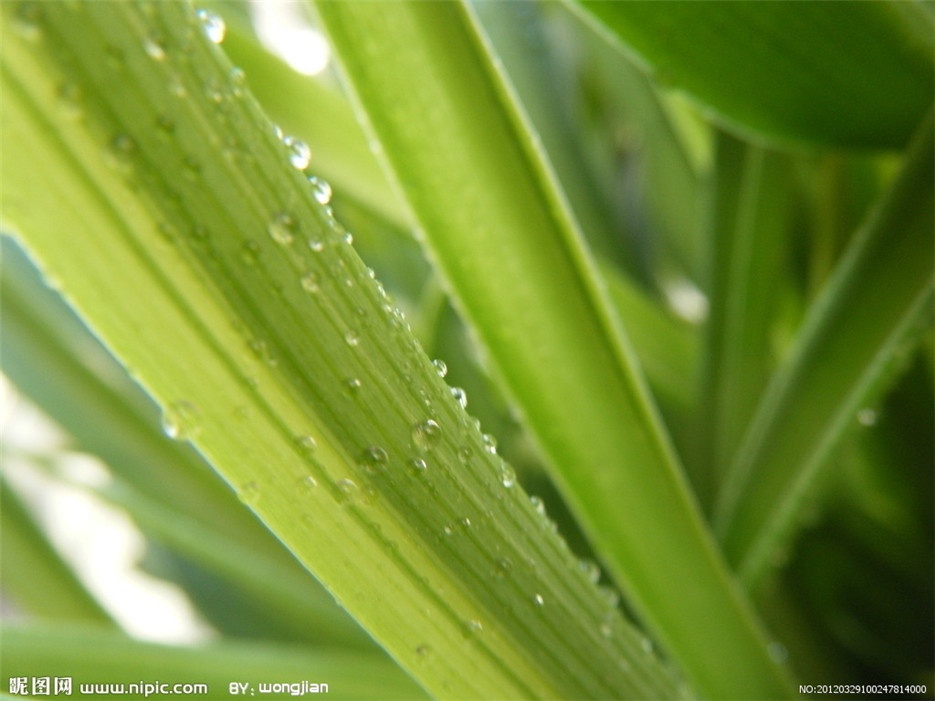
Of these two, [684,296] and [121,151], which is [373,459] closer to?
[121,151]

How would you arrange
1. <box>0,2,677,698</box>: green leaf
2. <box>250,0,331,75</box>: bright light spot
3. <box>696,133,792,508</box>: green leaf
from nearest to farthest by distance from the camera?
<box>0,2,677,698</box>: green leaf → <box>696,133,792,508</box>: green leaf → <box>250,0,331,75</box>: bright light spot

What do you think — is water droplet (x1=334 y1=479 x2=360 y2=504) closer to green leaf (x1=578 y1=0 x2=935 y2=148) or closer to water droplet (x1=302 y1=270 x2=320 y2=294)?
water droplet (x1=302 y1=270 x2=320 y2=294)

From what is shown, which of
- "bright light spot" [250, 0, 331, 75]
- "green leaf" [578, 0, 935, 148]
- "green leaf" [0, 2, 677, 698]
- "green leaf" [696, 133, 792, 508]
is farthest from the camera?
"bright light spot" [250, 0, 331, 75]

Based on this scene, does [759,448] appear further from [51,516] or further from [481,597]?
[51,516]


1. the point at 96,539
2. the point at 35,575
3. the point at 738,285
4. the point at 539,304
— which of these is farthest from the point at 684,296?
the point at 96,539

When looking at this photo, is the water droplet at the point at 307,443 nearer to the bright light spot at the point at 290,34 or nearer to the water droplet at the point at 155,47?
the water droplet at the point at 155,47

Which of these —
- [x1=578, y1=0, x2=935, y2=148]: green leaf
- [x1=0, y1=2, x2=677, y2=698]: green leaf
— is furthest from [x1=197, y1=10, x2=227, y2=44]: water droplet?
[x1=578, y1=0, x2=935, y2=148]: green leaf

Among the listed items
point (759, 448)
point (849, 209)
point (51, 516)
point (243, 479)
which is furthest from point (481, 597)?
point (51, 516)
